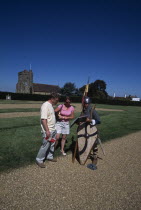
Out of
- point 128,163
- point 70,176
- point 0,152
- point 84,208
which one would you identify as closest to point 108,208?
point 84,208

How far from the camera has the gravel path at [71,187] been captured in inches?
120

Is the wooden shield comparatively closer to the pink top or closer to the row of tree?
A: the pink top

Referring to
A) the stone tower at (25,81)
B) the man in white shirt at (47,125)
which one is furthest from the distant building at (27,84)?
the man in white shirt at (47,125)

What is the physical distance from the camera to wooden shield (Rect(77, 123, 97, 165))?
16.2ft

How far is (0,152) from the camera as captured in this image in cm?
537

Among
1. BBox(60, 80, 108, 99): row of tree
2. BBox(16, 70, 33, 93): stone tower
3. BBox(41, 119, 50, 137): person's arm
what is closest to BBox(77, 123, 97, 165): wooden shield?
BBox(41, 119, 50, 137): person's arm

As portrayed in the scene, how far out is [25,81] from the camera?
78.2 meters

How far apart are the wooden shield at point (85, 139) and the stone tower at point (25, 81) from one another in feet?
244

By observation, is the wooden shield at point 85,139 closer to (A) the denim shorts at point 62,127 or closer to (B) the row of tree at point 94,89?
(A) the denim shorts at point 62,127

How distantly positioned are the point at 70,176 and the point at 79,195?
0.77 meters

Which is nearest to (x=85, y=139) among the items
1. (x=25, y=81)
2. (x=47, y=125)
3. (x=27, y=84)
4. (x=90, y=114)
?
(x=90, y=114)

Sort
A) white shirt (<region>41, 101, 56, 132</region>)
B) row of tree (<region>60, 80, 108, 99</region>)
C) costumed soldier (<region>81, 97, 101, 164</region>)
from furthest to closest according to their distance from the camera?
row of tree (<region>60, 80, 108, 99</region>) < costumed soldier (<region>81, 97, 101, 164</region>) < white shirt (<region>41, 101, 56, 132</region>)

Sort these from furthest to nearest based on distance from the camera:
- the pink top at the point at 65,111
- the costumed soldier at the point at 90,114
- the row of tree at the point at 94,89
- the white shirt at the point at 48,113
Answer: the row of tree at the point at 94,89, the pink top at the point at 65,111, the costumed soldier at the point at 90,114, the white shirt at the point at 48,113

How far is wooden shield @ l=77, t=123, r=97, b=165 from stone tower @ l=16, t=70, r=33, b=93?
244 feet
